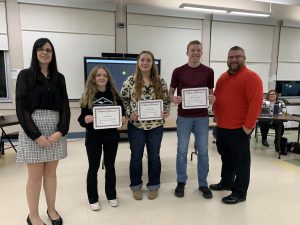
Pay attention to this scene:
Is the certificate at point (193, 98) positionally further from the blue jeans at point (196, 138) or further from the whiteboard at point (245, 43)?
the whiteboard at point (245, 43)

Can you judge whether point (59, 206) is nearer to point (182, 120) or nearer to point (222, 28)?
point (182, 120)

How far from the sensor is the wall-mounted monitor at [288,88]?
264 inches

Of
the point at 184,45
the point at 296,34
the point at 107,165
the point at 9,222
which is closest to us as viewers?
the point at 9,222

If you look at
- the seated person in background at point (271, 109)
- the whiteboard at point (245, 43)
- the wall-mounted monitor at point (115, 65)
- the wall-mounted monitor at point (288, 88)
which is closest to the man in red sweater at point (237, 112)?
the seated person in background at point (271, 109)

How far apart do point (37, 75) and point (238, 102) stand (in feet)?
5.86

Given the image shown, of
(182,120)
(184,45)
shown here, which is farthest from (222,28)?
(182,120)

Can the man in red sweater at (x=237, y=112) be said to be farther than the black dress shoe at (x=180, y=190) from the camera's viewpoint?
No

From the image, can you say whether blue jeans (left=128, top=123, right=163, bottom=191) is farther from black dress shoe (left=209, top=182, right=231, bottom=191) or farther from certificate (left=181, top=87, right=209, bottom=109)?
black dress shoe (left=209, top=182, right=231, bottom=191)

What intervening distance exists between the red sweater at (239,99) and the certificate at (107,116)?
1.05 metres

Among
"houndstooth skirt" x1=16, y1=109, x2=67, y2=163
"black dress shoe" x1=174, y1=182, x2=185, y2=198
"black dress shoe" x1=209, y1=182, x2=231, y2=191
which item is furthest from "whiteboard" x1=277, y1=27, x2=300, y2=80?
"houndstooth skirt" x1=16, y1=109, x2=67, y2=163

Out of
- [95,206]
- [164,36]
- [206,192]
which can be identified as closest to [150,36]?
[164,36]

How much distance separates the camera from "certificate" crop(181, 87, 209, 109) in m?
2.44

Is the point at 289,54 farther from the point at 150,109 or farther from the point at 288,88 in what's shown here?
the point at 150,109

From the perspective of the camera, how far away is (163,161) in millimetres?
3816
